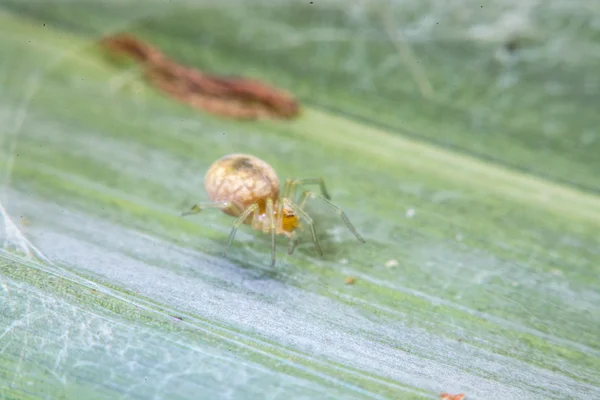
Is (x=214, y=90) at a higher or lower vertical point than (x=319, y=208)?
higher

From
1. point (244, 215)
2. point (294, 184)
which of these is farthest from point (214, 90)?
point (244, 215)

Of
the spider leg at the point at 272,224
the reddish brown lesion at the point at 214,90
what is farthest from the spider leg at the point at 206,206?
the reddish brown lesion at the point at 214,90

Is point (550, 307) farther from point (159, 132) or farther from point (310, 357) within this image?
point (159, 132)

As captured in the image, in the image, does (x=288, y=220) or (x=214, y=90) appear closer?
(x=288, y=220)

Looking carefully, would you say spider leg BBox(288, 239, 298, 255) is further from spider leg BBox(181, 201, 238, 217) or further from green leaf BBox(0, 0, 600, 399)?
spider leg BBox(181, 201, 238, 217)

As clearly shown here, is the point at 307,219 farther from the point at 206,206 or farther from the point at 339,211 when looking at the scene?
the point at 206,206

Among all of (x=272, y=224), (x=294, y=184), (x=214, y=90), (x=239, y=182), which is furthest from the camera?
(x=214, y=90)
